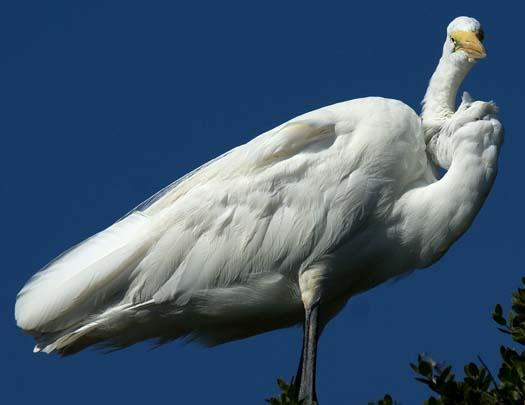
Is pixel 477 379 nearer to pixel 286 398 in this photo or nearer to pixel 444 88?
pixel 286 398

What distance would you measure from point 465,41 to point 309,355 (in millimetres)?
2745

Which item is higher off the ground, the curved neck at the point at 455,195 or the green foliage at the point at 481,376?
the curved neck at the point at 455,195

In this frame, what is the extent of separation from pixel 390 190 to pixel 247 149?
1.11 meters

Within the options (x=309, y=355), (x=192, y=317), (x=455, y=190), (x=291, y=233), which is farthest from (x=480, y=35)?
(x=192, y=317)

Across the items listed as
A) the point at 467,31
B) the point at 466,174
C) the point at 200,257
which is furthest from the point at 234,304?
the point at 467,31

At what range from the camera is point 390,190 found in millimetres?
9586

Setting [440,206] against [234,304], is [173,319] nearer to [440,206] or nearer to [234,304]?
[234,304]

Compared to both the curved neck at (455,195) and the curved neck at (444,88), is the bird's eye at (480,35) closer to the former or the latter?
the curved neck at (444,88)

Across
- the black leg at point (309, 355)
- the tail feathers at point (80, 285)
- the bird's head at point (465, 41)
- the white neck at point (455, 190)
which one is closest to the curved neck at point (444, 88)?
the bird's head at point (465, 41)

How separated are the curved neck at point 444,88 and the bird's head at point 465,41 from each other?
0.03 meters

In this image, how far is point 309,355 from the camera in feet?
31.0

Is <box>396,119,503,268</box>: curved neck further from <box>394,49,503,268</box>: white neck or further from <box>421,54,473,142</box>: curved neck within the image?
<box>421,54,473,142</box>: curved neck

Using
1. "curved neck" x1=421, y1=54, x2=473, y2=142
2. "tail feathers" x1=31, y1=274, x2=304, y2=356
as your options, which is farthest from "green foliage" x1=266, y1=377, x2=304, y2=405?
"curved neck" x1=421, y1=54, x2=473, y2=142

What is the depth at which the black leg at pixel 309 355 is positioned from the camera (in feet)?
30.7
